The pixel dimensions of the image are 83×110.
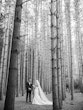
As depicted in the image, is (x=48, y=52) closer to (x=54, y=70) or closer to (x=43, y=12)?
(x=43, y=12)

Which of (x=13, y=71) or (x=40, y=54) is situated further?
(x=40, y=54)

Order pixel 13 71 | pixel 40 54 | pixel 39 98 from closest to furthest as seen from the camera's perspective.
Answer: pixel 13 71 → pixel 39 98 → pixel 40 54

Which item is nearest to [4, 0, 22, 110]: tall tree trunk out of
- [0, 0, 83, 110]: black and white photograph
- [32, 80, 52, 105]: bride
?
[0, 0, 83, 110]: black and white photograph

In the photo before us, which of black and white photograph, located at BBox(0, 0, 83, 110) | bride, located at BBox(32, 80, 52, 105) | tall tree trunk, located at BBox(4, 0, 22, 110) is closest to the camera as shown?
tall tree trunk, located at BBox(4, 0, 22, 110)

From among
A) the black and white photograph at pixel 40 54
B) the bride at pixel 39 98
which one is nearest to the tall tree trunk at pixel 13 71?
the black and white photograph at pixel 40 54

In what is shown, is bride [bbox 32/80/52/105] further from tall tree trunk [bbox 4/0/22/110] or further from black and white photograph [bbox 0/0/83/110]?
tall tree trunk [bbox 4/0/22/110]

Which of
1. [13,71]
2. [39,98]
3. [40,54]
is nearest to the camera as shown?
[13,71]

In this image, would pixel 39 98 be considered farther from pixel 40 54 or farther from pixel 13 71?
pixel 40 54

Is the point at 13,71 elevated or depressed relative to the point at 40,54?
depressed

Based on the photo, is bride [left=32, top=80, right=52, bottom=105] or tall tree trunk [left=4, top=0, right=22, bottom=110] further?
bride [left=32, top=80, right=52, bottom=105]

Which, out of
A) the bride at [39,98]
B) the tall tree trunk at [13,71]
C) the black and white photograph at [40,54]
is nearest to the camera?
the tall tree trunk at [13,71]

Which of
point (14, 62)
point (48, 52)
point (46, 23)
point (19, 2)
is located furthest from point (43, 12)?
point (14, 62)

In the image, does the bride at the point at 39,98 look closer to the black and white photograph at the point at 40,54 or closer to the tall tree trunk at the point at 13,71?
the black and white photograph at the point at 40,54

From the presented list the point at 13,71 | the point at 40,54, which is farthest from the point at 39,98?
the point at 40,54
